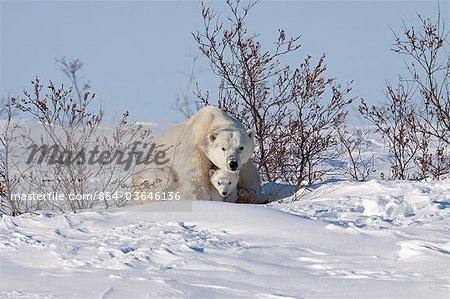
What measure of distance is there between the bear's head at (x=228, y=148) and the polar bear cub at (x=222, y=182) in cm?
9

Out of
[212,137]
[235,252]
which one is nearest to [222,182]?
[212,137]

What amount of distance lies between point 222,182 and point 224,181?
0.08ft

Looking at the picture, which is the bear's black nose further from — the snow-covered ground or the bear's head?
the snow-covered ground

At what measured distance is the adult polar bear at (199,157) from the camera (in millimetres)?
8219

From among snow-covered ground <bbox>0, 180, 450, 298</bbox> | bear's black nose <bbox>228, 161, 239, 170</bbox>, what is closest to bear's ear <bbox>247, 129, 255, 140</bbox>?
bear's black nose <bbox>228, 161, 239, 170</bbox>

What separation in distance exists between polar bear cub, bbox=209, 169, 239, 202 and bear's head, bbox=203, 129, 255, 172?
0.09m

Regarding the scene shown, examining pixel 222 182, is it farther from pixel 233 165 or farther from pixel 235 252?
pixel 235 252

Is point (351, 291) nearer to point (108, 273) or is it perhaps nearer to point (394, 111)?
point (108, 273)

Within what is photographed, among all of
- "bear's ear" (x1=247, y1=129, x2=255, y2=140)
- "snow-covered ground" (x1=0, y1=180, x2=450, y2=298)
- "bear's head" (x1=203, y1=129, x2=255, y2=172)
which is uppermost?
"bear's ear" (x1=247, y1=129, x2=255, y2=140)

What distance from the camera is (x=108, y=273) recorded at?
4.28 meters

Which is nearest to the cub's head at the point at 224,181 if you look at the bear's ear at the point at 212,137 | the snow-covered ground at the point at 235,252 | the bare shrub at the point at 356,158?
the bear's ear at the point at 212,137

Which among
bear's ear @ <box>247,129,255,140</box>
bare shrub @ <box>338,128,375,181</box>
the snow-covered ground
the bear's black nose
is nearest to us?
the snow-covered ground

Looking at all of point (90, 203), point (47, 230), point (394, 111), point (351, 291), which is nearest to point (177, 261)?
point (351, 291)

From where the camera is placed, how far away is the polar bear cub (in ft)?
27.2
